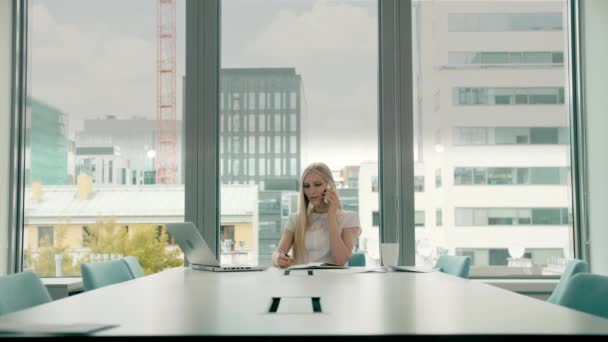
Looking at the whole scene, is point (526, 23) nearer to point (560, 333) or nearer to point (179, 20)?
point (179, 20)

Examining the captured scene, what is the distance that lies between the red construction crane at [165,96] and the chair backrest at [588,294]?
11.0 feet

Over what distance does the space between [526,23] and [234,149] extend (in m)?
2.53

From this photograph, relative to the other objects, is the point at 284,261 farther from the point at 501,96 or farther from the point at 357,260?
the point at 501,96

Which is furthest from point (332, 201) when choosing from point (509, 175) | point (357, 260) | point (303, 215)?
point (509, 175)

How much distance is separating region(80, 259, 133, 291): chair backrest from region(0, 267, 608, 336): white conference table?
0.46 m

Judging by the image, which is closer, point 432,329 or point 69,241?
point 432,329

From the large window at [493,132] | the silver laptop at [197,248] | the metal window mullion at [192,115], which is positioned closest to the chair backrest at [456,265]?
the large window at [493,132]

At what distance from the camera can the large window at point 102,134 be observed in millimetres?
A: 5027

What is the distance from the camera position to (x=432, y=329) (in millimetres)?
1468

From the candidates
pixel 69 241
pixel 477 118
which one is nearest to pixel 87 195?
pixel 69 241

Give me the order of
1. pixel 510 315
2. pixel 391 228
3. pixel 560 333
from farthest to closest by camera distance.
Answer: pixel 391 228, pixel 510 315, pixel 560 333

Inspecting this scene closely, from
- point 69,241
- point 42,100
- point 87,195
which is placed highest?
point 42,100

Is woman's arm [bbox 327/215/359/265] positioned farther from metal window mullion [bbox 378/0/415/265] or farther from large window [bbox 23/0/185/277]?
large window [bbox 23/0/185/277]

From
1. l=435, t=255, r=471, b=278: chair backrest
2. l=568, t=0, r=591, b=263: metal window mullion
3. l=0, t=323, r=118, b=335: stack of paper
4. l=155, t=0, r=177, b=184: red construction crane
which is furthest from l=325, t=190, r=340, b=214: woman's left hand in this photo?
l=0, t=323, r=118, b=335: stack of paper
